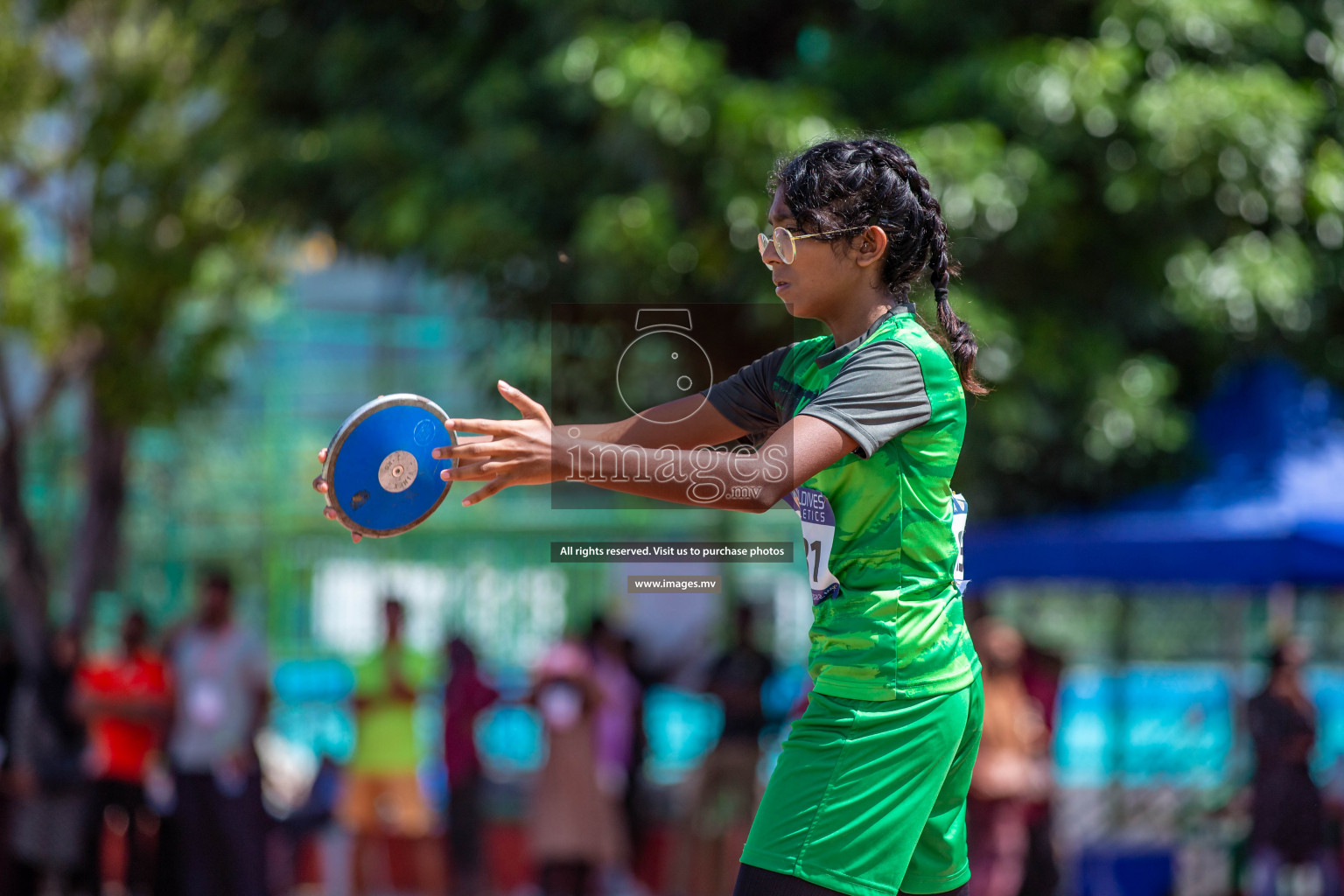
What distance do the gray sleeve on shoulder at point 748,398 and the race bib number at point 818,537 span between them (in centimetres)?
25

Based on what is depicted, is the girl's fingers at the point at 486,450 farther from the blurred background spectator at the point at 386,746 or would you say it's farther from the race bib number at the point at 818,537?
the blurred background spectator at the point at 386,746

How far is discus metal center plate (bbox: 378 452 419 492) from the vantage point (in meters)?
2.63

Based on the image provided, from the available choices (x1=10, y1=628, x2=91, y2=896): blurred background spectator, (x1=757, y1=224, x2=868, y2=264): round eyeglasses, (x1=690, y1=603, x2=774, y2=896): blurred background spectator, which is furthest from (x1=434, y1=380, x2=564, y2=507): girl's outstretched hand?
(x1=10, y1=628, x2=91, y2=896): blurred background spectator

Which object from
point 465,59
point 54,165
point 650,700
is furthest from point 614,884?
point 54,165

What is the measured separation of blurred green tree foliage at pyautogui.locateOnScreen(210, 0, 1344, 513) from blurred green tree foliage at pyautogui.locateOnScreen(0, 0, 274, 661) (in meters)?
2.35

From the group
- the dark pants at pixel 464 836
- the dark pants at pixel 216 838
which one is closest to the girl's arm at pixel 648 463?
the dark pants at pixel 216 838

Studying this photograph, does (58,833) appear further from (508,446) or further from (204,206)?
(508,446)

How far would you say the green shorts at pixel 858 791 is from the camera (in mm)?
2521

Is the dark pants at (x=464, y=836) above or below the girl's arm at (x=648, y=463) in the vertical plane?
below

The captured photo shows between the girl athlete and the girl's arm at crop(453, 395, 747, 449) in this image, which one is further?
the girl's arm at crop(453, 395, 747, 449)

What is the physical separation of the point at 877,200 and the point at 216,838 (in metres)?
7.17

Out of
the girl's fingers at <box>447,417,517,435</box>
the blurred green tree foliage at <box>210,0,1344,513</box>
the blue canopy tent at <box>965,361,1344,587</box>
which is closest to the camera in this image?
the girl's fingers at <box>447,417,517,435</box>

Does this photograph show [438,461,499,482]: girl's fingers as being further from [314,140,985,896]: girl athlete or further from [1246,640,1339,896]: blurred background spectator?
[1246,640,1339,896]: blurred background spectator

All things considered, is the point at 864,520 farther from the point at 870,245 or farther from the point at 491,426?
the point at 491,426
